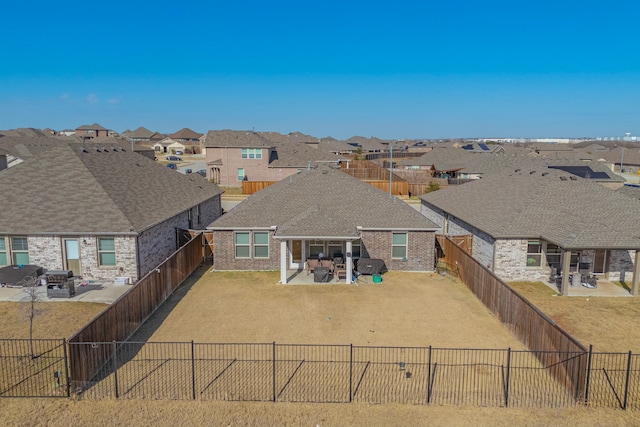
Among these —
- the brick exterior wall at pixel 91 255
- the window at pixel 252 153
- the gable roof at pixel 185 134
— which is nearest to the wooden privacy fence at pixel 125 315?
the brick exterior wall at pixel 91 255

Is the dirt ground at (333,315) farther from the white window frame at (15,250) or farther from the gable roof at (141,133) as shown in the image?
the gable roof at (141,133)

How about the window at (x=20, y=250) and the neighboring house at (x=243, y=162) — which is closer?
the window at (x=20, y=250)

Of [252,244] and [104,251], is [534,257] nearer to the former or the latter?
[252,244]

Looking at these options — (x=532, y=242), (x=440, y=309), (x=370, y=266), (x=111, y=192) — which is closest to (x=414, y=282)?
(x=370, y=266)

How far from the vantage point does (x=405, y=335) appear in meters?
15.7

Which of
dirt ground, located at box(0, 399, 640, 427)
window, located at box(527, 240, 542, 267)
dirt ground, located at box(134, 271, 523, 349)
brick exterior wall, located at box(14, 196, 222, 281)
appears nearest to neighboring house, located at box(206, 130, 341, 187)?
dirt ground, located at box(134, 271, 523, 349)

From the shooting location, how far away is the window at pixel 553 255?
72.1 ft

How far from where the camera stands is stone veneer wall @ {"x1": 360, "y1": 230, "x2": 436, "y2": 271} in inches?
930

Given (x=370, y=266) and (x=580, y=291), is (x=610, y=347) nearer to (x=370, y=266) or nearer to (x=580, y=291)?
(x=580, y=291)

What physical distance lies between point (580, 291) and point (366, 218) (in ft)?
35.0

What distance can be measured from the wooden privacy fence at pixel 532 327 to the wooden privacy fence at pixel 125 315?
11.9m

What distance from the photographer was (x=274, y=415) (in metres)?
11.0

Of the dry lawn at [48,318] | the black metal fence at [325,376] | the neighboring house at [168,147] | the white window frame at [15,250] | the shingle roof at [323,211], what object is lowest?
the black metal fence at [325,376]

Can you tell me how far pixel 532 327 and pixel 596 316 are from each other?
530 centimetres
